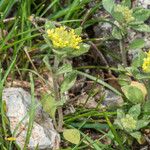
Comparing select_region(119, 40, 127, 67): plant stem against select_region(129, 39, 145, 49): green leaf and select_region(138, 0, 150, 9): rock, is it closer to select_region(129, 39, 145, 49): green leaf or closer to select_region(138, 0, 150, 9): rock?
select_region(129, 39, 145, 49): green leaf

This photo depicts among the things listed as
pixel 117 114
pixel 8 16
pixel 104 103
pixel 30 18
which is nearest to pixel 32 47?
pixel 30 18

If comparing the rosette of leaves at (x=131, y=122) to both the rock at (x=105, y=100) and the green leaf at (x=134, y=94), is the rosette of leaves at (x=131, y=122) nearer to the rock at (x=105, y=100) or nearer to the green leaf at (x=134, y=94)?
the green leaf at (x=134, y=94)

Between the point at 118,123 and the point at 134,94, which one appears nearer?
the point at 118,123

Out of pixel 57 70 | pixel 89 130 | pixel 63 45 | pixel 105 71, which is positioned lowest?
pixel 89 130

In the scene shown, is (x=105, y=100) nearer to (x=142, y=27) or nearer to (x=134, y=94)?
(x=134, y=94)

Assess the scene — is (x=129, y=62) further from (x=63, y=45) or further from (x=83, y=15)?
(x=63, y=45)

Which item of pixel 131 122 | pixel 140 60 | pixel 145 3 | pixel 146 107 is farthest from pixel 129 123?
pixel 145 3
